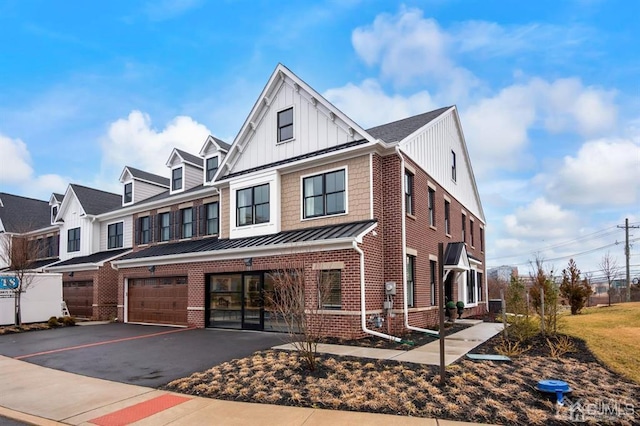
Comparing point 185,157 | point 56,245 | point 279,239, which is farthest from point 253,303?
point 56,245

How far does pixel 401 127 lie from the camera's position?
18.8 m

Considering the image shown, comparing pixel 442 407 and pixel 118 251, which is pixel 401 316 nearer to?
pixel 442 407

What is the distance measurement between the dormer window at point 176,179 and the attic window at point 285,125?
10.3m

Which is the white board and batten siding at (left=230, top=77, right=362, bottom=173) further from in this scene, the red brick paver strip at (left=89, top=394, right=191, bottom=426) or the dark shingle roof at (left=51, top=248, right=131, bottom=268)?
the dark shingle roof at (left=51, top=248, right=131, bottom=268)

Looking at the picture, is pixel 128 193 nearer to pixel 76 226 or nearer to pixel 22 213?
pixel 76 226

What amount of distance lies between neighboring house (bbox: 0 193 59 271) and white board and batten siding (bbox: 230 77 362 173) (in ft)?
66.4

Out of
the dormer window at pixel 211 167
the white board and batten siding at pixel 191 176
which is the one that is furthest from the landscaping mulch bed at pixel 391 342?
the white board and batten siding at pixel 191 176

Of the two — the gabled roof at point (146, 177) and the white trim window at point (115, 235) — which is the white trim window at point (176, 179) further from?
the white trim window at point (115, 235)

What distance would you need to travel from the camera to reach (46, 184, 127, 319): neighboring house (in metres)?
25.0

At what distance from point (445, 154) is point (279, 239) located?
402 inches

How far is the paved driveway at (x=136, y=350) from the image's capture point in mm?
10406

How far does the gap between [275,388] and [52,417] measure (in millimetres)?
3753

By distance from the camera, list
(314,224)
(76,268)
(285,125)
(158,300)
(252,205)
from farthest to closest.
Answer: (76,268) < (158,300) < (252,205) < (285,125) < (314,224)

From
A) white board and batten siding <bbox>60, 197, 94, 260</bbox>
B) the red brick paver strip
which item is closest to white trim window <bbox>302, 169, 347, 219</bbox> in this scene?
the red brick paver strip
